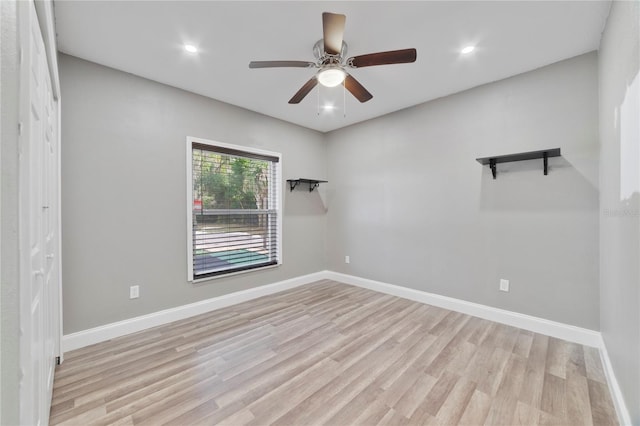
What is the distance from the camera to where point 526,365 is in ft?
6.96

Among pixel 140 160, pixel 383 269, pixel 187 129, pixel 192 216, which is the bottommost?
pixel 383 269

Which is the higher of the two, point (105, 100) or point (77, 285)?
point (105, 100)

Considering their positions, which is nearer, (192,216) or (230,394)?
(230,394)

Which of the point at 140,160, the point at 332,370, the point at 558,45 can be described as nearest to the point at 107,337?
the point at 140,160

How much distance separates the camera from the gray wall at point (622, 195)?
1347mm

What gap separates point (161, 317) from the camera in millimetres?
2855

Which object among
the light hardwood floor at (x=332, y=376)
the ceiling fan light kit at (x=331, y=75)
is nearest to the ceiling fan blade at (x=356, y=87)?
the ceiling fan light kit at (x=331, y=75)

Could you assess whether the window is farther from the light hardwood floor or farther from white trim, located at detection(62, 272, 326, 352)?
the light hardwood floor

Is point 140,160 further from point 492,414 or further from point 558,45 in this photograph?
point 558,45

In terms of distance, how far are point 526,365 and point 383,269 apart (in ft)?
6.60

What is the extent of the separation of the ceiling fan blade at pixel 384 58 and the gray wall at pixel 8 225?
5.88 ft

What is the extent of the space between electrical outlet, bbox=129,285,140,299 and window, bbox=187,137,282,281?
518mm

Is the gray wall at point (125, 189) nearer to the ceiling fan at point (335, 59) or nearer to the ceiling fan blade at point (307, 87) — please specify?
the ceiling fan blade at point (307, 87)

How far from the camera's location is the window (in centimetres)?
321
